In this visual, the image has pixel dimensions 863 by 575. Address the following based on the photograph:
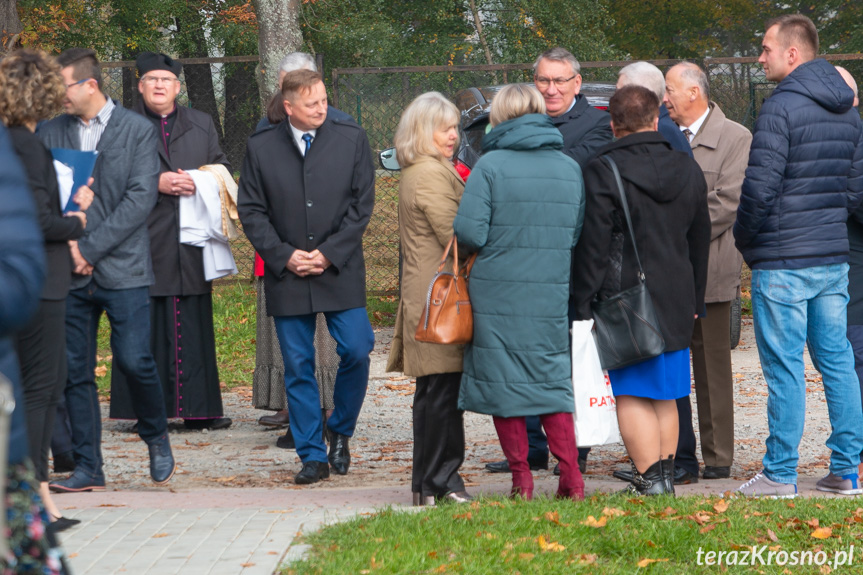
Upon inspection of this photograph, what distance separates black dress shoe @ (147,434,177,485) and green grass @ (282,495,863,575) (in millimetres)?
1611

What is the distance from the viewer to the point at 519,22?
1024 inches

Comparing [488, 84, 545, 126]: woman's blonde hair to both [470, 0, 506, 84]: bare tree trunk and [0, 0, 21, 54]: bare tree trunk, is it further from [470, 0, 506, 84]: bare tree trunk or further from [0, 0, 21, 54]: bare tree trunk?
[470, 0, 506, 84]: bare tree trunk

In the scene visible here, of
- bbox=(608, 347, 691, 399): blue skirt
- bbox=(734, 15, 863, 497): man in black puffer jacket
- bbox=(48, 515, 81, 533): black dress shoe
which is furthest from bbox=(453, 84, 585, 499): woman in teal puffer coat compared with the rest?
bbox=(48, 515, 81, 533): black dress shoe

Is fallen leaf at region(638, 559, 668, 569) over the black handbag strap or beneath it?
beneath

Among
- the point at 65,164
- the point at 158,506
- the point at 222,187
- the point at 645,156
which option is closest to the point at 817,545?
the point at 645,156

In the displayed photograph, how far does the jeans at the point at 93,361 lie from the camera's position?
5840mm

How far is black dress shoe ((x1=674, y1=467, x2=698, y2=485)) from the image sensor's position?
19.2 ft

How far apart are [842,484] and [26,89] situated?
165 inches

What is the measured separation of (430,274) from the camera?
529 cm

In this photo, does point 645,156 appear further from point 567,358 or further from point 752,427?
point 752,427

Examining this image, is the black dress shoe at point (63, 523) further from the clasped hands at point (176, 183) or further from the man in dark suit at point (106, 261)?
the clasped hands at point (176, 183)

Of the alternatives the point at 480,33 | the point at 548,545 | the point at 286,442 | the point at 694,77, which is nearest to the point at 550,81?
the point at 694,77

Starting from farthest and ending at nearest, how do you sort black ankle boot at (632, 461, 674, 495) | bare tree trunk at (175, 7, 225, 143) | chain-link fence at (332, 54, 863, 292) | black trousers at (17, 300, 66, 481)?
1. bare tree trunk at (175, 7, 225, 143)
2. chain-link fence at (332, 54, 863, 292)
3. black ankle boot at (632, 461, 674, 495)
4. black trousers at (17, 300, 66, 481)

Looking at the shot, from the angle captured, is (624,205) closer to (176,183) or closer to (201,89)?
Answer: (176,183)
